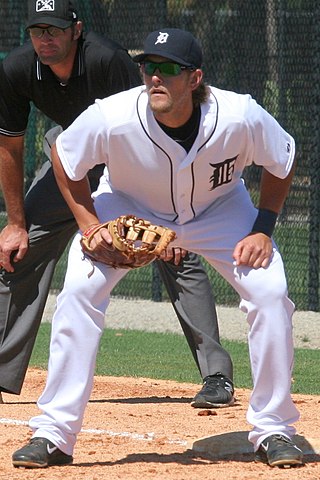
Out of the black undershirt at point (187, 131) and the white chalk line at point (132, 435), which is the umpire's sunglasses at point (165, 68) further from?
the white chalk line at point (132, 435)

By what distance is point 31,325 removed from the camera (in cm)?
661

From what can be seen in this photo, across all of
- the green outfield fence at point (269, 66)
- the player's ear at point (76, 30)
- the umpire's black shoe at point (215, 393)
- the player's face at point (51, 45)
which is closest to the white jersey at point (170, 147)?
the player's face at point (51, 45)

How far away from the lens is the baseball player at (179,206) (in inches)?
184

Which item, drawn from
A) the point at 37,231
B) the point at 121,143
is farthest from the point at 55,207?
the point at 121,143

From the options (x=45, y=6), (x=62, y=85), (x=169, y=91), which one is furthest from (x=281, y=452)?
(x=45, y=6)

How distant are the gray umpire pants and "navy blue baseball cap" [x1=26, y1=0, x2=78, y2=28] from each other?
0.87 metres

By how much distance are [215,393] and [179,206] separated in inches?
67.1

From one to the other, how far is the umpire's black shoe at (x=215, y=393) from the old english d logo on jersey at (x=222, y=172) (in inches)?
68.4

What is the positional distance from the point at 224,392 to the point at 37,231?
1.38 metres

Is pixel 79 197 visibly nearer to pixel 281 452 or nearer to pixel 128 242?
pixel 128 242

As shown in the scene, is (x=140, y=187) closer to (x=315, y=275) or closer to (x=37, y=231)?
(x=37, y=231)

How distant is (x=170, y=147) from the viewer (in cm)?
482

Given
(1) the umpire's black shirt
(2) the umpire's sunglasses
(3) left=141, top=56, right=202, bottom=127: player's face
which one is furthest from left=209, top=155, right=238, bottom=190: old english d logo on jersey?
(1) the umpire's black shirt

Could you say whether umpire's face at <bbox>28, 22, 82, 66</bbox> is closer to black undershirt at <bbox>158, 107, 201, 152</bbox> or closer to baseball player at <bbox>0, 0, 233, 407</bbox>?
baseball player at <bbox>0, 0, 233, 407</bbox>
